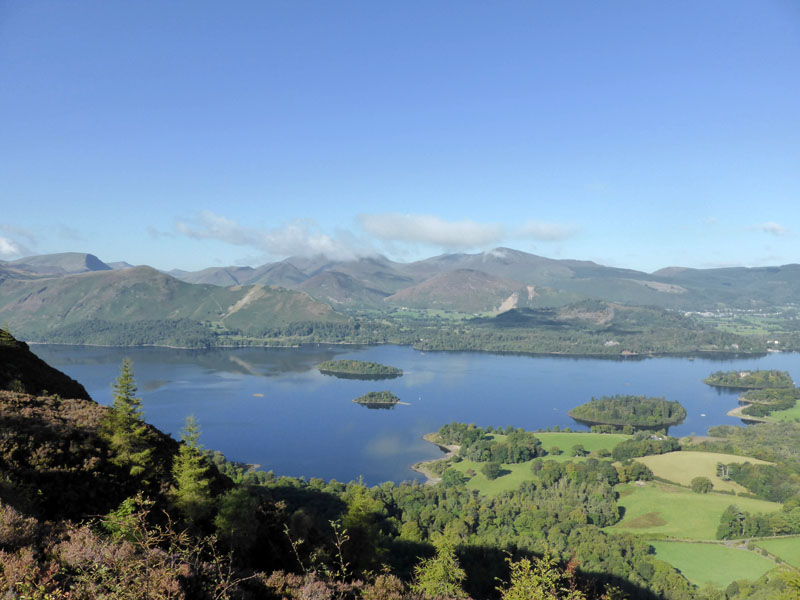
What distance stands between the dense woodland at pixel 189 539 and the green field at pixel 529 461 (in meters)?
26.1

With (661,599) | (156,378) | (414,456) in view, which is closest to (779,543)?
(661,599)

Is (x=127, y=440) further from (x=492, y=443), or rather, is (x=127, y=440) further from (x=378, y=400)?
(x=378, y=400)

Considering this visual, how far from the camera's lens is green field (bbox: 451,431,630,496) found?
259 ft

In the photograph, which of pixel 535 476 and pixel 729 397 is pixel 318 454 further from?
pixel 729 397

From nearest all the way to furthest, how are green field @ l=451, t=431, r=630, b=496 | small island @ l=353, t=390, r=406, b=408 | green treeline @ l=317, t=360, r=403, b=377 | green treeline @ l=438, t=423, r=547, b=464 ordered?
1. green field @ l=451, t=431, r=630, b=496
2. green treeline @ l=438, t=423, r=547, b=464
3. small island @ l=353, t=390, r=406, b=408
4. green treeline @ l=317, t=360, r=403, b=377

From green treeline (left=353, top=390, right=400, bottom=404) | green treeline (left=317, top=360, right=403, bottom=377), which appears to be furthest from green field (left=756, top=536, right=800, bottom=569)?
green treeline (left=317, top=360, right=403, bottom=377)

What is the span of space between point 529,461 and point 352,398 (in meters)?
59.0

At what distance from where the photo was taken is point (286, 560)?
1733 centimetres

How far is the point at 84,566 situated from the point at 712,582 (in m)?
58.0

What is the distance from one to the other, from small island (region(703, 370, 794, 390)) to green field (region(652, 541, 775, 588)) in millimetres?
123827

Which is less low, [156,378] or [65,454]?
[65,454]

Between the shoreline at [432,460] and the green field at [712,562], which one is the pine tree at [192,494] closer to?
the green field at [712,562]

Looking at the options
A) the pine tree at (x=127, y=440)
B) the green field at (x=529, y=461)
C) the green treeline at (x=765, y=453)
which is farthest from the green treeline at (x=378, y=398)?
the pine tree at (x=127, y=440)

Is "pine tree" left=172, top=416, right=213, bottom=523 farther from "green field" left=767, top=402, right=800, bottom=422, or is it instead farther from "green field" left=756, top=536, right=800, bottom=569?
"green field" left=767, top=402, right=800, bottom=422
